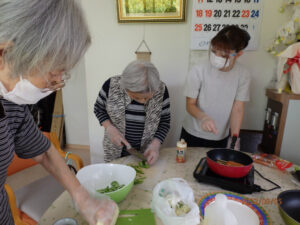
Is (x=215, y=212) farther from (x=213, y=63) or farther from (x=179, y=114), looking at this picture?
(x=179, y=114)

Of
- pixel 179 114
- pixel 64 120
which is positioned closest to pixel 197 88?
pixel 179 114

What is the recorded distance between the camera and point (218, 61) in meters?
1.54

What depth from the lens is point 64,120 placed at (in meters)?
3.51

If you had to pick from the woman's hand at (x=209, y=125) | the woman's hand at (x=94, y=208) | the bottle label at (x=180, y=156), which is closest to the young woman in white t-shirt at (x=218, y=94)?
the woman's hand at (x=209, y=125)

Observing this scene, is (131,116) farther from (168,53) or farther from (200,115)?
(168,53)

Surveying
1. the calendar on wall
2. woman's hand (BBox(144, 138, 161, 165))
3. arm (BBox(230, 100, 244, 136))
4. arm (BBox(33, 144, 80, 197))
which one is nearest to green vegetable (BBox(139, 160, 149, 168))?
woman's hand (BBox(144, 138, 161, 165))

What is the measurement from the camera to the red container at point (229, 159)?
1104 millimetres

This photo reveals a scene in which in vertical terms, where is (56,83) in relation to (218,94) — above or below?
above

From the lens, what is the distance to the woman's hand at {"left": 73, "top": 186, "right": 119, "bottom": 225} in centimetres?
79

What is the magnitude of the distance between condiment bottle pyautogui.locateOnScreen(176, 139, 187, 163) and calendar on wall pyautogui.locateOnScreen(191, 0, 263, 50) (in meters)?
1.19

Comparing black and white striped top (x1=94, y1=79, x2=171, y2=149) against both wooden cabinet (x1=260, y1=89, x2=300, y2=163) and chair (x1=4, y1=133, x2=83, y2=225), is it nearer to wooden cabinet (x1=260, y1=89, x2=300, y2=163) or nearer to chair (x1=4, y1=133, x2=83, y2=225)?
chair (x1=4, y1=133, x2=83, y2=225)

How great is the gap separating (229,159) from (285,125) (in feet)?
2.99

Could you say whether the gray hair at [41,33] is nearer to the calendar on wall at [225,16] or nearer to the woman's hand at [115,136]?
the woman's hand at [115,136]

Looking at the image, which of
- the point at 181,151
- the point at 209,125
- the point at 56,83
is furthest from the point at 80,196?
the point at 209,125
